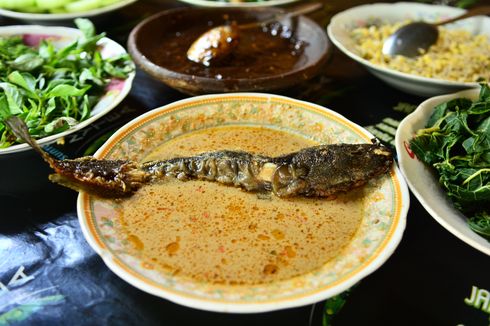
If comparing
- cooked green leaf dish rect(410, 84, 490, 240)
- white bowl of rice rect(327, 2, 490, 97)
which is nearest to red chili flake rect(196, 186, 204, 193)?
cooked green leaf dish rect(410, 84, 490, 240)

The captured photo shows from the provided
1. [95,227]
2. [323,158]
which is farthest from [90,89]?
[323,158]

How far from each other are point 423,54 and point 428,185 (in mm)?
1007

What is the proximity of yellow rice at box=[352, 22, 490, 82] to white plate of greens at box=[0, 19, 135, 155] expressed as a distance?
1191 mm

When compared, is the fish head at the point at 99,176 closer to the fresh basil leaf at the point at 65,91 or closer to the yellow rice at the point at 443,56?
the fresh basil leaf at the point at 65,91

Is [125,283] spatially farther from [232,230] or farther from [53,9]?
[53,9]

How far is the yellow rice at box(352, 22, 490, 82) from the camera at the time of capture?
6.35 feet

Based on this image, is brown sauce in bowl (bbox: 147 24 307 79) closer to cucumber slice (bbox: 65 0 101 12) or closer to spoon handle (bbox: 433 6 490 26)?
cucumber slice (bbox: 65 0 101 12)

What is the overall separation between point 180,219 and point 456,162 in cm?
94

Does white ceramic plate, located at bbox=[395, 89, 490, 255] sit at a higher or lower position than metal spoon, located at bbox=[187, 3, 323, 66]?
lower

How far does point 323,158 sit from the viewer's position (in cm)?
140

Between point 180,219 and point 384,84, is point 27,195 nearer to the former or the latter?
point 180,219

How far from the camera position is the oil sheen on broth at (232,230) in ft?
3.77

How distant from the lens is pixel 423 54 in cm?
213

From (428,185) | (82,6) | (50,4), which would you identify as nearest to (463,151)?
(428,185)
